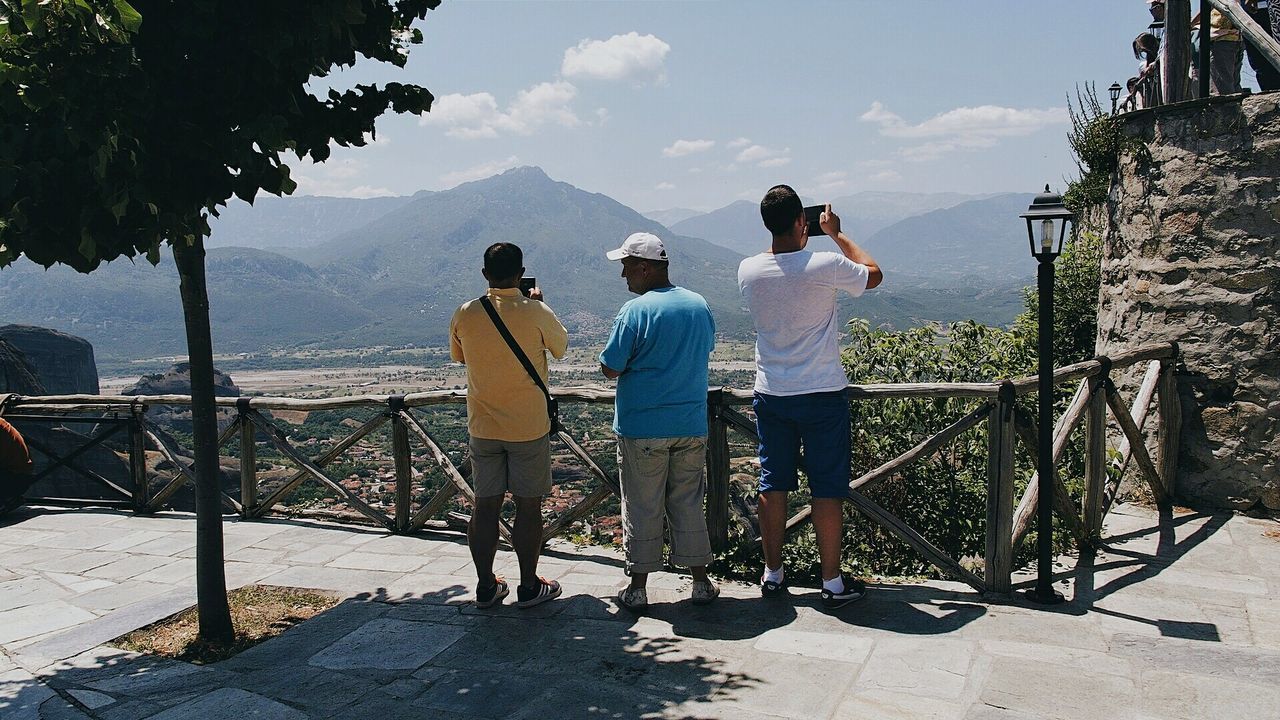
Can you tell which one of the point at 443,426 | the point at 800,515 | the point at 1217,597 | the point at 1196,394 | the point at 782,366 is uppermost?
the point at 782,366

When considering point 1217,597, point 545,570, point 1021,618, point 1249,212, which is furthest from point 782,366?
point 1249,212

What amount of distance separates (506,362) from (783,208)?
155 centimetres

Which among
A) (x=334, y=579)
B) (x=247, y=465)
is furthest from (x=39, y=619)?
(x=247, y=465)

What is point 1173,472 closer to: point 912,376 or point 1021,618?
point 912,376

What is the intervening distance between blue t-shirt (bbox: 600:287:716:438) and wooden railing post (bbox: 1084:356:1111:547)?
8.31 feet

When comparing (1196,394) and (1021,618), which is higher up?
(1196,394)

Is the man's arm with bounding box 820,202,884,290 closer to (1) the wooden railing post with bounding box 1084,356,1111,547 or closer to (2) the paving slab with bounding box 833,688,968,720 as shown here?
(2) the paving slab with bounding box 833,688,968,720

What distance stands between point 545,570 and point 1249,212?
491cm

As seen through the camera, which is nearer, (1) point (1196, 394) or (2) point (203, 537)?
(2) point (203, 537)

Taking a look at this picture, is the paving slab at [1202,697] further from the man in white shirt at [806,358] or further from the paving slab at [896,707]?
the man in white shirt at [806,358]

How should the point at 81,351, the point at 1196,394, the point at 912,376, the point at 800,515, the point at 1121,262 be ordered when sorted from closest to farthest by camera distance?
the point at 800,515 < the point at 1196,394 < the point at 1121,262 < the point at 912,376 < the point at 81,351

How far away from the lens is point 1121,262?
6.20 meters

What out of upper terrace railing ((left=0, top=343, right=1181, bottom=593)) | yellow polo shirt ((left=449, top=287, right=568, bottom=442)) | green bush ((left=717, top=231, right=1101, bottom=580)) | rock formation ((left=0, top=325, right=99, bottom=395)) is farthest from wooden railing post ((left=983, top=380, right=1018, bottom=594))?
rock formation ((left=0, top=325, right=99, bottom=395))

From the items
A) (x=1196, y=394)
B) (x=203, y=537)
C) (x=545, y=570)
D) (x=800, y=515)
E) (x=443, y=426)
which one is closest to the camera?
(x=203, y=537)
